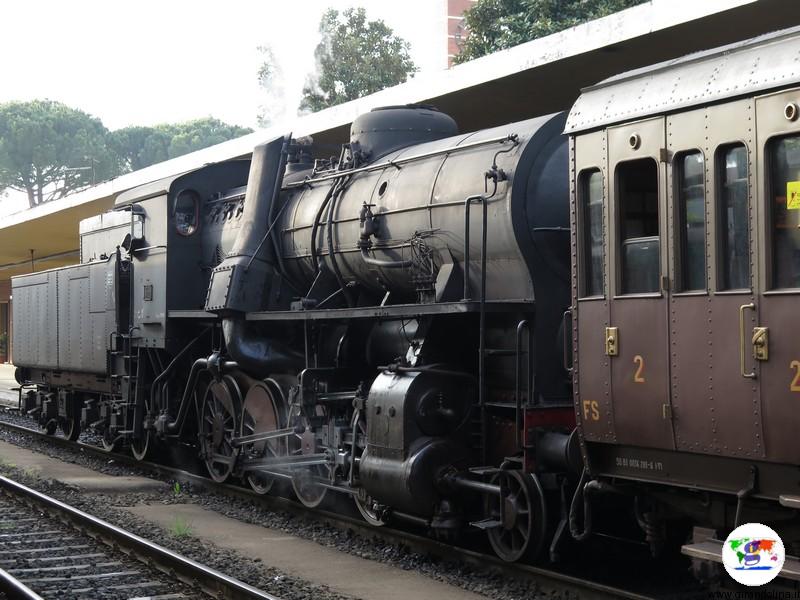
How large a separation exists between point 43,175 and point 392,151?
97.3 m

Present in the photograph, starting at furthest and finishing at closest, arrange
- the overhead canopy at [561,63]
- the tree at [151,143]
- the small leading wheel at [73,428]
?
1. the tree at [151,143]
2. the small leading wheel at [73,428]
3. the overhead canopy at [561,63]

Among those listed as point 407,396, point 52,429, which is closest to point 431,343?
point 407,396

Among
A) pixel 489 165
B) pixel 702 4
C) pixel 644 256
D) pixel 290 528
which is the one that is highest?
pixel 702 4

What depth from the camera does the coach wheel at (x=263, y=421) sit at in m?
11.3

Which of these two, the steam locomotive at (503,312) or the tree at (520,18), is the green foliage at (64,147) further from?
the steam locomotive at (503,312)

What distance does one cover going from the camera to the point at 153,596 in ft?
24.4

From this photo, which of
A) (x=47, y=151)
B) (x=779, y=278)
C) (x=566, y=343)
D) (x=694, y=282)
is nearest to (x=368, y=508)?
(x=566, y=343)

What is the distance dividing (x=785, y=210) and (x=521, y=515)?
10.4ft

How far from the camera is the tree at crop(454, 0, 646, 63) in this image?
102 ft

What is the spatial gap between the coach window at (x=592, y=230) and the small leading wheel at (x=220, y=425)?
20.2 feet

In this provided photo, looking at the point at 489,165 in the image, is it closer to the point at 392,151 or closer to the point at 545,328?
the point at 545,328

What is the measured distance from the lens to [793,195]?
5.37 meters

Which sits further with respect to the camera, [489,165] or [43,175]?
[43,175]
